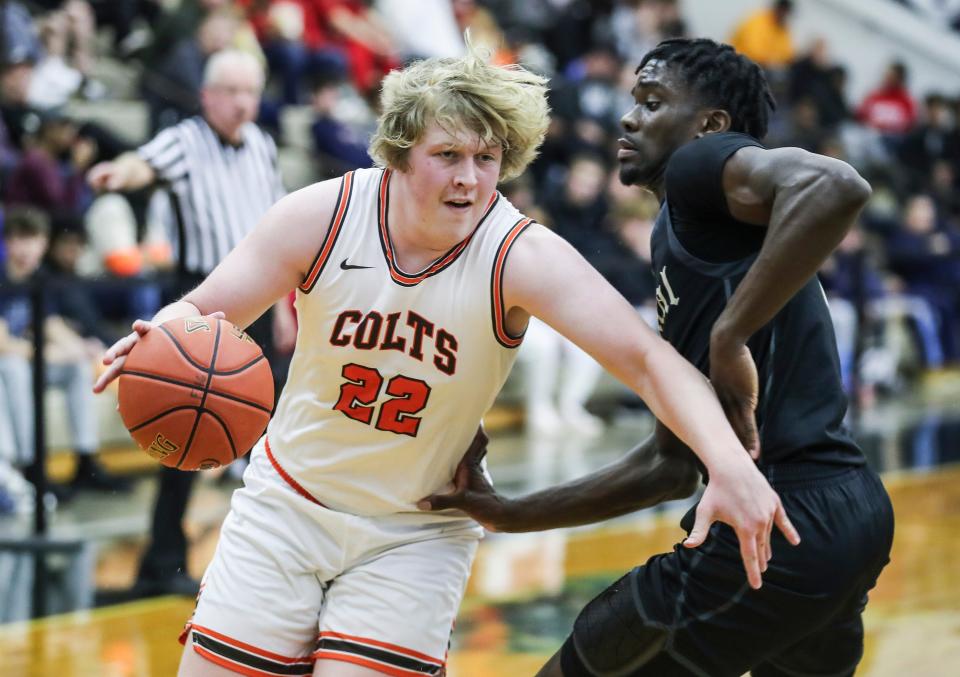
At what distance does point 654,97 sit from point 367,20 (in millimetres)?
9469

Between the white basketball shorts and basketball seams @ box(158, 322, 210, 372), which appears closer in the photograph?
basketball seams @ box(158, 322, 210, 372)

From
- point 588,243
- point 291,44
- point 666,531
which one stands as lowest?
point 666,531

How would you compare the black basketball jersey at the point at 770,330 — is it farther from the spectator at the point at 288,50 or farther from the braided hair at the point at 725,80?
the spectator at the point at 288,50

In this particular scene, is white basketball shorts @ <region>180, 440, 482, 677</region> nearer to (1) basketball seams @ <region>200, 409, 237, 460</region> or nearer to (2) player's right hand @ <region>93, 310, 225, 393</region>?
(1) basketball seams @ <region>200, 409, 237, 460</region>

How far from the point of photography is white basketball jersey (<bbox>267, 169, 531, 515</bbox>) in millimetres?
3043

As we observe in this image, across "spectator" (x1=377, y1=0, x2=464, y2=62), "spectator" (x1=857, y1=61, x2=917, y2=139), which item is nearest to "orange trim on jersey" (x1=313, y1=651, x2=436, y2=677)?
"spectator" (x1=377, y1=0, x2=464, y2=62)

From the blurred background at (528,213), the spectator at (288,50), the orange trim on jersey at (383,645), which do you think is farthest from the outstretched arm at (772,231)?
the spectator at (288,50)

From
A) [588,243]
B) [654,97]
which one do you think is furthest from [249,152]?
[588,243]

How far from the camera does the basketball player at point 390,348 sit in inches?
117

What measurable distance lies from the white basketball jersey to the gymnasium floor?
6.07 feet

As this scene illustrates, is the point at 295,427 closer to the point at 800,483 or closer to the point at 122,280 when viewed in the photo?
the point at 800,483

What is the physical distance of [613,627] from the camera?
2949 millimetres

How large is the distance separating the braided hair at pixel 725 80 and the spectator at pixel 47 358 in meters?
4.80

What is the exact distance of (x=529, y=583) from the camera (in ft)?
19.8
